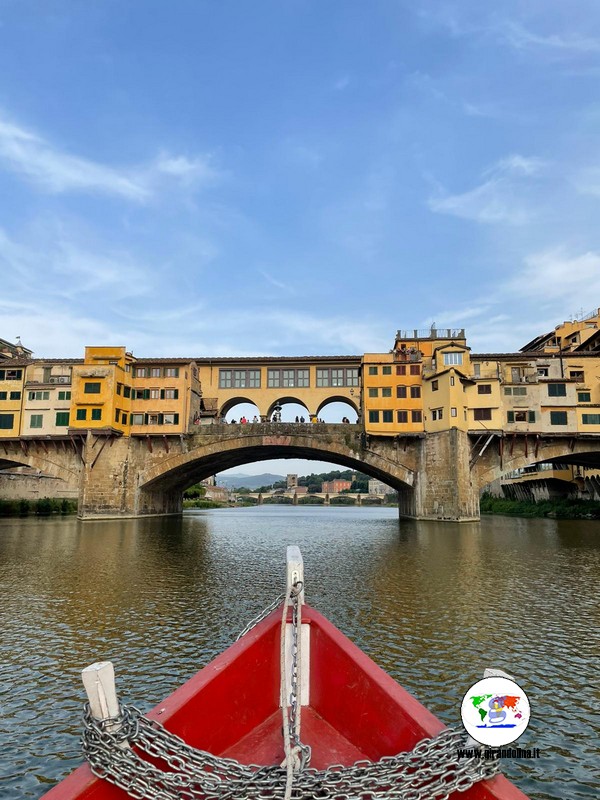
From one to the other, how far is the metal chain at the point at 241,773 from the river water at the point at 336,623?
2.90m

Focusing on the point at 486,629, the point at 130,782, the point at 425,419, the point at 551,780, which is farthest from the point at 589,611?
the point at 425,419

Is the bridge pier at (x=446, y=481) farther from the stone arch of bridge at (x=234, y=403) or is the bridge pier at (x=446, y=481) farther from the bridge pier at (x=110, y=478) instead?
the bridge pier at (x=110, y=478)

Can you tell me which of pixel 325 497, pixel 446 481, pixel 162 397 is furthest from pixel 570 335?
pixel 325 497

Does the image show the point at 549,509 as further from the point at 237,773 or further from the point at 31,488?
the point at 237,773

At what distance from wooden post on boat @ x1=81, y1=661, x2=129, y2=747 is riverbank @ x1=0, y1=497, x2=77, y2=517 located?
59.9 m

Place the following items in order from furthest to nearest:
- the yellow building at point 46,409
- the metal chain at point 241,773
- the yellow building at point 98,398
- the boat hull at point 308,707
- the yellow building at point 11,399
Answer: the yellow building at point 11,399 → the yellow building at point 46,409 → the yellow building at point 98,398 → the boat hull at point 308,707 → the metal chain at point 241,773

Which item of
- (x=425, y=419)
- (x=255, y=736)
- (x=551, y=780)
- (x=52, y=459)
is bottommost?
(x=551, y=780)

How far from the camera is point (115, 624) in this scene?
1156cm

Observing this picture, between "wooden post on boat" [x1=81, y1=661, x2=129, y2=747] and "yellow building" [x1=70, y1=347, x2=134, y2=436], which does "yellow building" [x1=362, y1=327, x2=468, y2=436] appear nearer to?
"yellow building" [x1=70, y1=347, x2=134, y2=436]

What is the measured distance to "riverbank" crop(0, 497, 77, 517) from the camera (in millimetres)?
55938

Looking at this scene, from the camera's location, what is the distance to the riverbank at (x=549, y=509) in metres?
48.8

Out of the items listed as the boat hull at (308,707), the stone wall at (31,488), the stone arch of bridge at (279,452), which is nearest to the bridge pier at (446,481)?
the stone arch of bridge at (279,452)

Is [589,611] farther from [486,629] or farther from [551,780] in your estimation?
[551,780]

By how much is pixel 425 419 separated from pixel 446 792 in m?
45.1
